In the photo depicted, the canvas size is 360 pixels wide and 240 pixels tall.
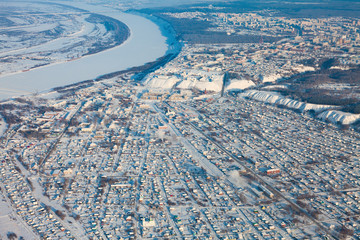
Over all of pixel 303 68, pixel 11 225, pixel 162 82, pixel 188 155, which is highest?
pixel 303 68

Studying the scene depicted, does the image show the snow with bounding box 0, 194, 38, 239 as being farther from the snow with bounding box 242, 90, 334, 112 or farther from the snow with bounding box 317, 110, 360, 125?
the snow with bounding box 242, 90, 334, 112

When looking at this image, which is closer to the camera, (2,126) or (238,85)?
(2,126)

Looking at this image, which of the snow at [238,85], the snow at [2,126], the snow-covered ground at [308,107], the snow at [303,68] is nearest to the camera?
the snow at [2,126]

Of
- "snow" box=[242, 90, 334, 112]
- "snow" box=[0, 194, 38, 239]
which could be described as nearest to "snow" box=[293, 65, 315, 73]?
"snow" box=[242, 90, 334, 112]

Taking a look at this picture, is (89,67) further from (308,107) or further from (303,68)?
(308,107)

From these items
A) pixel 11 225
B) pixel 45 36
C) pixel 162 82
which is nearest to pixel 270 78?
pixel 162 82

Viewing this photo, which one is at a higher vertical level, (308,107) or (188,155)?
(308,107)

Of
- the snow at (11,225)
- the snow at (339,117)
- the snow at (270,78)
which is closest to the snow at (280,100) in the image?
the snow at (339,117)

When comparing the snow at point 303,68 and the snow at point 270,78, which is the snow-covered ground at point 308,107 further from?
the snow at point 303,68
